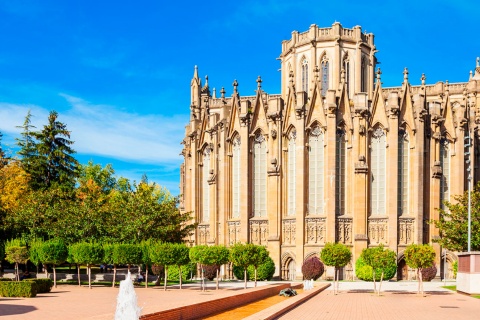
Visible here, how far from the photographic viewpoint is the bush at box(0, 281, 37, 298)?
32.5 m

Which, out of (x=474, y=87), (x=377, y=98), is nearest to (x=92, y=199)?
(x=377, y=98)

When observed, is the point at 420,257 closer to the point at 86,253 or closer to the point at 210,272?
the point at 210,272

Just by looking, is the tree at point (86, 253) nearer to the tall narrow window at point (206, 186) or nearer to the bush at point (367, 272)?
the bush at point (367, 272)

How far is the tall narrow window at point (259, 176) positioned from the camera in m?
58.7

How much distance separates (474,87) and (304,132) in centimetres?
2137

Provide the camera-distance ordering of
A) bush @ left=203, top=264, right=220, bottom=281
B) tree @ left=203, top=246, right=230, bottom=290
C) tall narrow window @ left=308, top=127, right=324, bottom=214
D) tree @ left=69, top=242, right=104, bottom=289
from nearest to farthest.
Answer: tree @ left=203, top=246, right=230, bottom=290 → tree @ left=69, top=242, right=104, bottom=289 → bush @ left=203, top=264, right=220, bottom=281 → tall narrow window @ left=308, top=127, right=324, bottom=214

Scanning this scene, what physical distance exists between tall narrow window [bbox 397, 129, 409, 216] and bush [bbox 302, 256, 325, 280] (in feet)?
28.0

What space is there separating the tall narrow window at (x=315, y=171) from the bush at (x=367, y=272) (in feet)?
22.9

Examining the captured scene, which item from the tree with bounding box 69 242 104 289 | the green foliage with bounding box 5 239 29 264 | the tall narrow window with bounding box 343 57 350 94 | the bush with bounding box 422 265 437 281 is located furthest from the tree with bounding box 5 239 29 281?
the tall narrow window with bounding box 343 57 350 94

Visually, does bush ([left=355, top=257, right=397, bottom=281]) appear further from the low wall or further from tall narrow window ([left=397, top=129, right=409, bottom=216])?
the low wall

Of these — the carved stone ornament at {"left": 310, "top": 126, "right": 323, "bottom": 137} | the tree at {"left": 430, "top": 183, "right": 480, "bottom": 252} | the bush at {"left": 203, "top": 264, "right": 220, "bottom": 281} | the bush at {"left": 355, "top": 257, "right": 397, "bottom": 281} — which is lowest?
the bush at {"left": 203, "top": 264, "right": 220, "bottom": 281}

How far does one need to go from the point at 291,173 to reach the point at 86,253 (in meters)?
20.5

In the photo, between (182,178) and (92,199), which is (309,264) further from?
(182,178)

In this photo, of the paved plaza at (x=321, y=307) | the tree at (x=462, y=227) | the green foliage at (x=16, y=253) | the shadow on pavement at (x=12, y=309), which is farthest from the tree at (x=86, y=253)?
the tree at (x=462, y=227)
